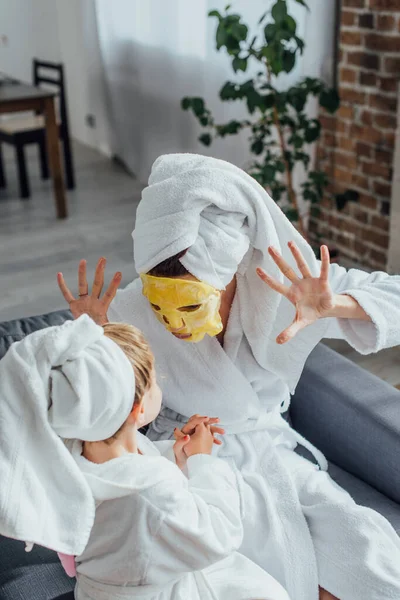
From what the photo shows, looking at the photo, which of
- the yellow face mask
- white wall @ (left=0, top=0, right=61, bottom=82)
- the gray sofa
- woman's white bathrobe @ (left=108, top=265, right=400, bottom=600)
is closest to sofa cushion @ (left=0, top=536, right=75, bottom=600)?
the gray sofa

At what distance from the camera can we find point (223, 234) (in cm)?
137

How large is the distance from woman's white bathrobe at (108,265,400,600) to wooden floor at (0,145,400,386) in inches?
50.2

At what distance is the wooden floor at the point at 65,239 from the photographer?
3.51 m

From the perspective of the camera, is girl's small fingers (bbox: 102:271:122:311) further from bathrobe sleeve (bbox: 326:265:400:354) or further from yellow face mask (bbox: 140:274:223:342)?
bathrobe sleeve (bbox: 326:265:400:354)

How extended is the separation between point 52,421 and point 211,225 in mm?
501

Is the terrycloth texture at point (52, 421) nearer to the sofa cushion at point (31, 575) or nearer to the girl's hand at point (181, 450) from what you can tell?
the girl's hand at point (181, 450)

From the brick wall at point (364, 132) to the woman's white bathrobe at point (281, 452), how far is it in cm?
175

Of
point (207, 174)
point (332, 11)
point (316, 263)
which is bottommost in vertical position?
point (316, 263)

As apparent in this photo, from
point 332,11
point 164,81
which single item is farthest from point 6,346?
point 164,81

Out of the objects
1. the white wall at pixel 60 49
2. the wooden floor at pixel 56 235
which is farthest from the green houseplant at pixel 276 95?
the white wall at pixel 60 49

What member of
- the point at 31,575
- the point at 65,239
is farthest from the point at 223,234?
the point at 65,239

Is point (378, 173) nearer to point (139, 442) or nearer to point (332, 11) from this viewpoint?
point (332, 11)

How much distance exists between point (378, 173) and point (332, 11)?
0.78 m

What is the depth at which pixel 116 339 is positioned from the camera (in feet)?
3.89
